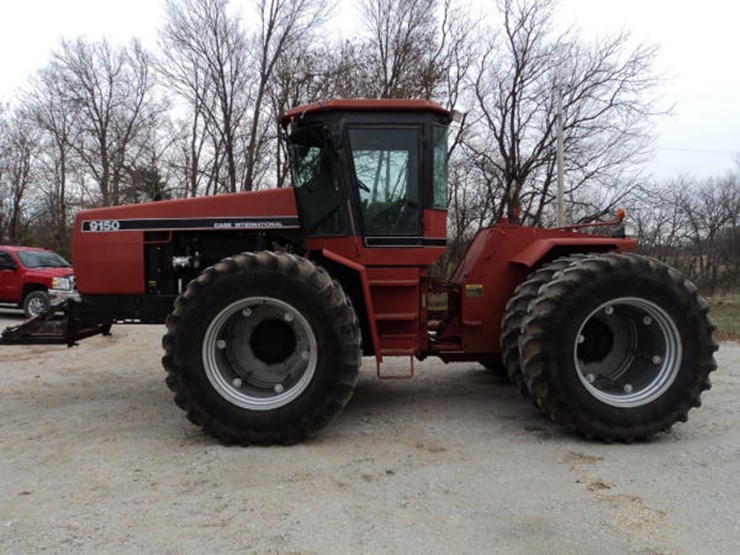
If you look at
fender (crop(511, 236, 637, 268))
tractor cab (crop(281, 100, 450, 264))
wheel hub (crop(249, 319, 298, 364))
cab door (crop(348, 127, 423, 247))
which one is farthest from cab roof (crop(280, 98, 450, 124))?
wheel hub (crop(249, 319, 298, 364))

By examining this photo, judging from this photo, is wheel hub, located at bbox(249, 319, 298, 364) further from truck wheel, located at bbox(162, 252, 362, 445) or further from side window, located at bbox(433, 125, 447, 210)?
side window, located at bbox(433, 125, 447, 210)

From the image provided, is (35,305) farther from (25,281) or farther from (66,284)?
(66,284)

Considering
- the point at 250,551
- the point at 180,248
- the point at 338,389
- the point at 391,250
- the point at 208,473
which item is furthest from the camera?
the point at 180,248

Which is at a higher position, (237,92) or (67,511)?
(237,92)

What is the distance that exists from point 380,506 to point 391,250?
2144 millimetres

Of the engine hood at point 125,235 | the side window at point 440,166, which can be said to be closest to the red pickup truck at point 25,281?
the engine hood at point 125,235

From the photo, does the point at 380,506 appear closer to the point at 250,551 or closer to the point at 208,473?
the point at 250,551

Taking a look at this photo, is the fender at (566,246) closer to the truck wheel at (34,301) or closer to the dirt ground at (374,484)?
the dirt ground at (374,484)

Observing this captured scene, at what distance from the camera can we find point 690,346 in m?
4.33

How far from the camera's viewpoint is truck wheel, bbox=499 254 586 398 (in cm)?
450

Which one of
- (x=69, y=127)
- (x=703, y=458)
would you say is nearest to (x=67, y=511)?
(x=703, y=458)

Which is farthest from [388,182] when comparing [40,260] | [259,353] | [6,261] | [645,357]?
[6,261]

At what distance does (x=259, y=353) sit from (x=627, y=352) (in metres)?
3.01

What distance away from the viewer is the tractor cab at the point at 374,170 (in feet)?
15.1
